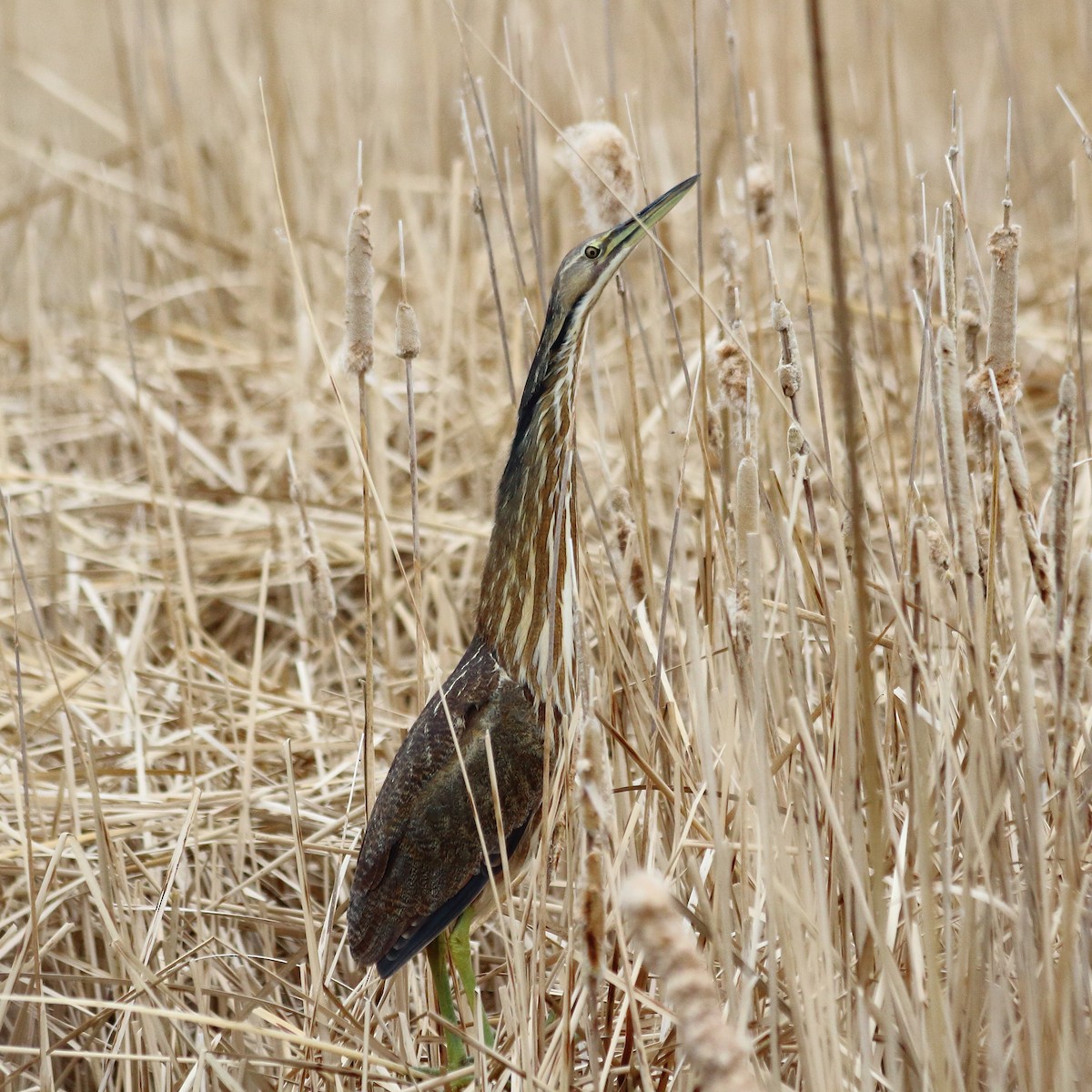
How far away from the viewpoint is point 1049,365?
3143 millimetres

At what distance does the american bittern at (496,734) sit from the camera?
1.71 meters

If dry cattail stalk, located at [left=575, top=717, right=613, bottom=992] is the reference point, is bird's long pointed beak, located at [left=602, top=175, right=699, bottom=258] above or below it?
above

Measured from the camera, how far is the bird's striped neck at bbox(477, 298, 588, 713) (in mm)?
1689

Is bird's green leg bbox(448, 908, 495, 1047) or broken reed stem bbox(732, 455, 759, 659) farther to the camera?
bird's green leg bbox(448, 908, 495, 1047)

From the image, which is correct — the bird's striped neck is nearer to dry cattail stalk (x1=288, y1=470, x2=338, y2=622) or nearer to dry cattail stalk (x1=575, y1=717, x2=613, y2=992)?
dry cattail stalk (x1=288, y1=470, x2=338, y2=622)

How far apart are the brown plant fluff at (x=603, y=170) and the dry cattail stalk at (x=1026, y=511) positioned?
1.80 feet

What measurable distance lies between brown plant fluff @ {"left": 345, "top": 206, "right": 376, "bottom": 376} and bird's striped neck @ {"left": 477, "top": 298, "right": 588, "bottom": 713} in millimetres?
241

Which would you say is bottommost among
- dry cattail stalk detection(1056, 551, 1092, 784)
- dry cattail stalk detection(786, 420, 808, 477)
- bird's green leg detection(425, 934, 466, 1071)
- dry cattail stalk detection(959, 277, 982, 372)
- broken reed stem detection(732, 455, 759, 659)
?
bird's green leg detection(425, 934, 466, 1071)

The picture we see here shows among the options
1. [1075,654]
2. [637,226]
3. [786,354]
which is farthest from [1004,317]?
[637,226]

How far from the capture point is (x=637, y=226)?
5.40 ft

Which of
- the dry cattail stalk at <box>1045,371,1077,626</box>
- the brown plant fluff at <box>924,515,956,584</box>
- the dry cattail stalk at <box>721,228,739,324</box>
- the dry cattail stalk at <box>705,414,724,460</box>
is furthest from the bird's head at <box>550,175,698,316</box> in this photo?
the dry cattail stalk at <box>1045,371,1077,626</box>

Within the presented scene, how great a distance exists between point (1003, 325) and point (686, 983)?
78cm

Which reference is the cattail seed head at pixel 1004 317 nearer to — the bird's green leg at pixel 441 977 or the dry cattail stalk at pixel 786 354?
the dry cattail stalk at pixel 786 354

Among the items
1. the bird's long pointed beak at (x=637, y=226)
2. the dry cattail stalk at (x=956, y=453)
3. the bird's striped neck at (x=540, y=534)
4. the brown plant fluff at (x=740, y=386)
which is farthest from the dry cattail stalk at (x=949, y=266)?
the bird's striped neck at (x=540, y=534)
